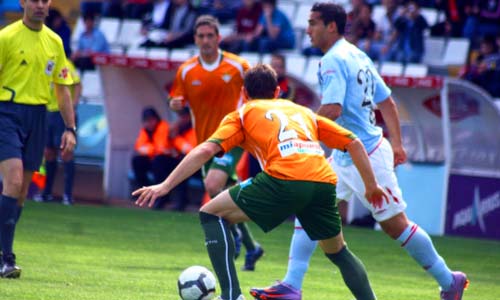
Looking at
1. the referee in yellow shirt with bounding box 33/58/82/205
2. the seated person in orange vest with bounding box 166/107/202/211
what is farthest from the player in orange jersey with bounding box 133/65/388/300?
the seated person in orange vest with bounding box 166/107/202/211

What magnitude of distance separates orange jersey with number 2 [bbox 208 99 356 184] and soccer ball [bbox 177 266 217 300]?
2.70ft

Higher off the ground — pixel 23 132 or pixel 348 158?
pixel 348 158

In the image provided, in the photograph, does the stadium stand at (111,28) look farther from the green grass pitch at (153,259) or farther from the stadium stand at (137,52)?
the green grass pitch at (153,259)

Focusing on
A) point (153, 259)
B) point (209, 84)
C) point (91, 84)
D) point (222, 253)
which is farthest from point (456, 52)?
point (222, 253)

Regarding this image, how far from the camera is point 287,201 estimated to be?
271 inches

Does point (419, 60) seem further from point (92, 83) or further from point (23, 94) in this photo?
point (23, 94)

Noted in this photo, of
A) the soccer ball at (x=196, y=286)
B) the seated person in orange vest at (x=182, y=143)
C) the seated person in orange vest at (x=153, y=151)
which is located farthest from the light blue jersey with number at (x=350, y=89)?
the seated person in orange vest at (x=153, y=151)

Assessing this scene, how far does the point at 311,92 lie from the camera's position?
15844 mm

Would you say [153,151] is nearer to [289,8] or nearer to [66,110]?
[289,8]

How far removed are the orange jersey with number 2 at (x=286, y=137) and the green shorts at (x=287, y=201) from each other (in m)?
0.05

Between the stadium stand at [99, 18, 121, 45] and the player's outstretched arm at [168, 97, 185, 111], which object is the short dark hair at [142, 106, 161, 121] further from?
the player's outstretched arm at [168, 97, 185, 111]

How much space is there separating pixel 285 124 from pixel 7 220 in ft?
9.65

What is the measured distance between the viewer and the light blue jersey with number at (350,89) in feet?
25.5

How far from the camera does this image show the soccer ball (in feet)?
23.3
